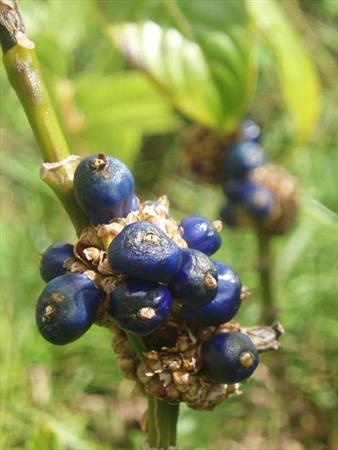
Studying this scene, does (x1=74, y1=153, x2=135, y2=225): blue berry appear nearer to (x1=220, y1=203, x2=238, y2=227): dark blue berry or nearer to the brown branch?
the brown branch

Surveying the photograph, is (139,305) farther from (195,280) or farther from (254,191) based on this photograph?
(254,191)

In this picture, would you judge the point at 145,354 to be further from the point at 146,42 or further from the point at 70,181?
the point at 146,42

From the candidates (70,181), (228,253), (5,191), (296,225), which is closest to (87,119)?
(5,191)

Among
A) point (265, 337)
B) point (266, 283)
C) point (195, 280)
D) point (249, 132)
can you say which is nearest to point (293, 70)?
point (249, 132)

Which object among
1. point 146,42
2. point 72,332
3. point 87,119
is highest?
point 72,332

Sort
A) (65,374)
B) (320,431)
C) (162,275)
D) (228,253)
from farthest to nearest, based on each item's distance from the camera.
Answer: (228,253)
(65,374)
(320,431)
(162,275)

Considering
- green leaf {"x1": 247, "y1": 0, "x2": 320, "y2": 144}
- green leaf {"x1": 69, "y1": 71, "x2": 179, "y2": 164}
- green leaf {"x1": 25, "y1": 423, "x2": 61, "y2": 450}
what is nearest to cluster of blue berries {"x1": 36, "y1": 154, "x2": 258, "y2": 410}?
green leaf {"x1": 25, "y1": 423, "x2": 61, "y2": 450}

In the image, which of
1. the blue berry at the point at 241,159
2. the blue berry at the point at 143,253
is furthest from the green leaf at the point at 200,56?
the blue berry at the point at 143,253
